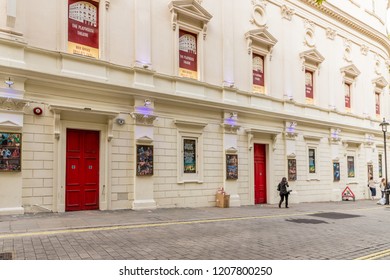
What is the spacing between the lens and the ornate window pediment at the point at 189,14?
50.7 ft

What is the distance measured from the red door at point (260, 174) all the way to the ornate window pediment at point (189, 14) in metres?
7.13

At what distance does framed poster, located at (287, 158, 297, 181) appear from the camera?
20.1 metres

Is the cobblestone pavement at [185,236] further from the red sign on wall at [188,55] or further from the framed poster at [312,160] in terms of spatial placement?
the framed poster at [312,160]

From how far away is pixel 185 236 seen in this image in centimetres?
897

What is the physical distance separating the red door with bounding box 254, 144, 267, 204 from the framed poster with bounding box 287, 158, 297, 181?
1706 millimetres

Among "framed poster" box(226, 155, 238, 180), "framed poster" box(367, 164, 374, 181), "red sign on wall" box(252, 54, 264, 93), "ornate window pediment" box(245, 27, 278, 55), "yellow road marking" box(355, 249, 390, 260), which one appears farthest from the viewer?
"framed poster" box(367, 164, 374, 181)

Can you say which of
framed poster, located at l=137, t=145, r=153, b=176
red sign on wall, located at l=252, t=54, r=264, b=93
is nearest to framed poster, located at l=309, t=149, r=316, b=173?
red sign on wall, located at l=252, t=54, r=264, b=93

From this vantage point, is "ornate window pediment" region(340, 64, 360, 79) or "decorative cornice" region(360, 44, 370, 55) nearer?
"ornate window pediment" region(340, 64, 360, 79)

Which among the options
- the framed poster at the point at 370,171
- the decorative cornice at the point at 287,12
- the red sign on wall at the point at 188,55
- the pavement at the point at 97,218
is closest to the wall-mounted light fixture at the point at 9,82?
the pavement at the point at 97,218

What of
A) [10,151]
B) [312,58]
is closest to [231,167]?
[10,151]

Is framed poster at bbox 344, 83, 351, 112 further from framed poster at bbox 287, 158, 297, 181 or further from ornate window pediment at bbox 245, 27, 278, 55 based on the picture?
ornate window pediment at bbox 245, 27, 278, 55

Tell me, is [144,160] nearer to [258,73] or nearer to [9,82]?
[9,82]

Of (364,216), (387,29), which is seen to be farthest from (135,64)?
(387,29)
